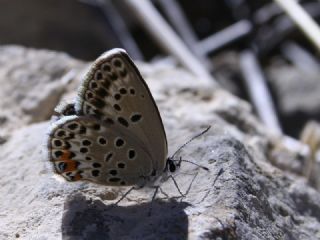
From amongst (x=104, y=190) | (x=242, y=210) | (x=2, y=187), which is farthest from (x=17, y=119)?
(x=242, y=210)

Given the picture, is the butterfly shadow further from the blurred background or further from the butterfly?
the blurred background

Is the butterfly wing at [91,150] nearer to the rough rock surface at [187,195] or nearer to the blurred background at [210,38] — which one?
the rough rock surface at [187,195]

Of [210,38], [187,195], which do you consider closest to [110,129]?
[187,195]

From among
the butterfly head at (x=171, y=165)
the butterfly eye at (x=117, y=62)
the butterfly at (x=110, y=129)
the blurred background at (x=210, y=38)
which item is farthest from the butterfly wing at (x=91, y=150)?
the blurred background at (x=210, y=38)

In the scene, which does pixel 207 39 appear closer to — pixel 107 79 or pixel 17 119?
pixel 17 119

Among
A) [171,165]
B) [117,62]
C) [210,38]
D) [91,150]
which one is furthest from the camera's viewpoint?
[210,38]

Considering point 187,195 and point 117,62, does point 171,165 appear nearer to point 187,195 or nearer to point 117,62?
point 187,195

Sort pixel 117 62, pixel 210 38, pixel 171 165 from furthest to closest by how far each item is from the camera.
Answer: pixel 210 38 → pixel 171 165 → pixel 117 62
